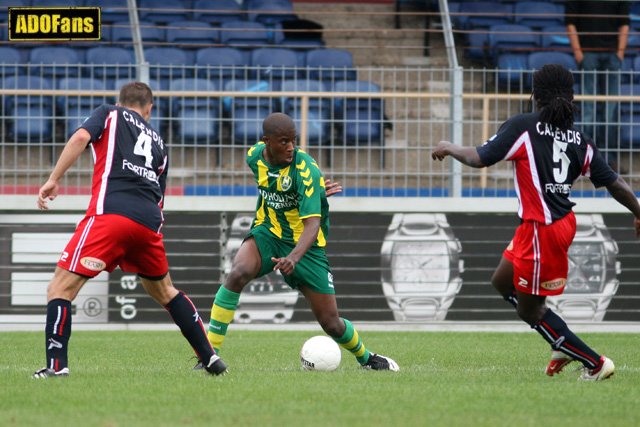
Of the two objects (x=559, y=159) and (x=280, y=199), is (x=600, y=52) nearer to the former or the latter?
(x=280, y=199)

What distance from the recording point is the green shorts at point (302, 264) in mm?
8164

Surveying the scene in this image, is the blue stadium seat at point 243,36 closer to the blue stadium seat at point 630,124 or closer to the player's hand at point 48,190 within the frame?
the blue stadium seat at point 630,124

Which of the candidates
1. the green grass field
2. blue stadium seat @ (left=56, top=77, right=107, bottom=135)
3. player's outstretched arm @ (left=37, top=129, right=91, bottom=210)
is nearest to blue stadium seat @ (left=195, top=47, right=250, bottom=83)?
blue stadium seat @ (left=56, top=77, right=107, bottom=135)

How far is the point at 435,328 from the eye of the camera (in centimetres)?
1348

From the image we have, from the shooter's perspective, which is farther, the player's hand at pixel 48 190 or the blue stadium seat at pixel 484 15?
the blue stadium seat at pixel 484 15

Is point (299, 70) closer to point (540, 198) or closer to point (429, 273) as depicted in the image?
point (429, 273)

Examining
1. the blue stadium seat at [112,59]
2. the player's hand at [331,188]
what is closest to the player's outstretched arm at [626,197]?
the player's hand at [331,188]

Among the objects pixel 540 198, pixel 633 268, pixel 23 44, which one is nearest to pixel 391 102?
pixel 633 268

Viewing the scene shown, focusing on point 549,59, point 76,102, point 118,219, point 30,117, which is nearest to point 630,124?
point 549,59

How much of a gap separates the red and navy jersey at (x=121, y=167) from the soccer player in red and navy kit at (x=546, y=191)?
2073 millimetres

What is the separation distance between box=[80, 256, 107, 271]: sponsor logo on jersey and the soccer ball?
177 cm

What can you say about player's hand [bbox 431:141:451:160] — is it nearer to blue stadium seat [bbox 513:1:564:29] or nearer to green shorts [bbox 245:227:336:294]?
green shorts [bbox 245:227:336:294]

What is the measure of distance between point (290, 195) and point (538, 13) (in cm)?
1086

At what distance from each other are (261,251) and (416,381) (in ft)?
5.69
